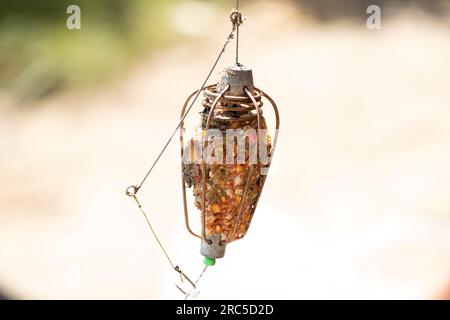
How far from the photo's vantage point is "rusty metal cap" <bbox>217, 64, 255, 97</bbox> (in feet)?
7.15

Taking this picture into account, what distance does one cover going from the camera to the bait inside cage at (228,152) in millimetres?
2188

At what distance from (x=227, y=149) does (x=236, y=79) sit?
0.25m

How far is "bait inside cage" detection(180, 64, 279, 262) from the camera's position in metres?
2.19

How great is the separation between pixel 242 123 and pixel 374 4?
3.63 meters

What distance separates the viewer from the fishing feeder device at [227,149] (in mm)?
2184

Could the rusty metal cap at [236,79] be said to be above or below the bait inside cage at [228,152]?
above

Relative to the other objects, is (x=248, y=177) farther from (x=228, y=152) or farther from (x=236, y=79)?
(x=236, y=79)

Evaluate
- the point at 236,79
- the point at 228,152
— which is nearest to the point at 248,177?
the point at 228,152

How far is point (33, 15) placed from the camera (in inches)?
195

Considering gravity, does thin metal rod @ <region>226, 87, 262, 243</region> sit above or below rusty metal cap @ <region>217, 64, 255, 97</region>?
below

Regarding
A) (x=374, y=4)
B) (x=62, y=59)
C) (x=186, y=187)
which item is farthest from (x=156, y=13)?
(x=186, y=187)

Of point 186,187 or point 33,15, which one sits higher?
point 33,15

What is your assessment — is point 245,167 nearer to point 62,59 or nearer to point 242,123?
point 242,123

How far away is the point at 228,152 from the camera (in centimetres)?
221
